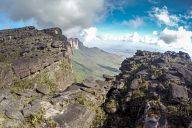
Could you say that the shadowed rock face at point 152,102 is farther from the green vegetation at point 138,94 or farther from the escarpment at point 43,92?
the escarpment at point 43,92

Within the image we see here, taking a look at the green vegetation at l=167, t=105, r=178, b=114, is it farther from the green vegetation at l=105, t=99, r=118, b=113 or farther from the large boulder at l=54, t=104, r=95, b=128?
the large boulder at l=54, t=104, r=95, b=128

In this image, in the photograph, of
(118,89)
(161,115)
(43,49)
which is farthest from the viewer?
(43,49)

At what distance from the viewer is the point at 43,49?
97.0 meters

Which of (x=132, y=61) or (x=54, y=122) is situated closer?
(x=54, y=122)

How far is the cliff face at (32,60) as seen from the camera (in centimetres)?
7694

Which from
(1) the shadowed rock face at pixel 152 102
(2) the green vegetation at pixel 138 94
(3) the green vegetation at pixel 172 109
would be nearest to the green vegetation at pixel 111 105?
(1) the shadowed rock face at pixel 152 102

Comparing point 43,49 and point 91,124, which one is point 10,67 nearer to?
point 43,49

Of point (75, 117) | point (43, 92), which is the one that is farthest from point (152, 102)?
point (43, 92)

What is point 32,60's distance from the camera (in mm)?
81938

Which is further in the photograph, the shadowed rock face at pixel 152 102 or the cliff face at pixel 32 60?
the cliff face at pixel 32 60

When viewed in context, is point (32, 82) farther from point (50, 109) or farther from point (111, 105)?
point (50, 109)

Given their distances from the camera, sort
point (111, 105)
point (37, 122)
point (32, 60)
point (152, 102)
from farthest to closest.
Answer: point (32, 60) → point (111, 105) → point (152, 102) → point (37, 122)

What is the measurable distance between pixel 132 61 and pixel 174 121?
7781 centimetres

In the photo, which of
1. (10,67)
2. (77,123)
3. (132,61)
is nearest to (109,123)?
(77,123)
